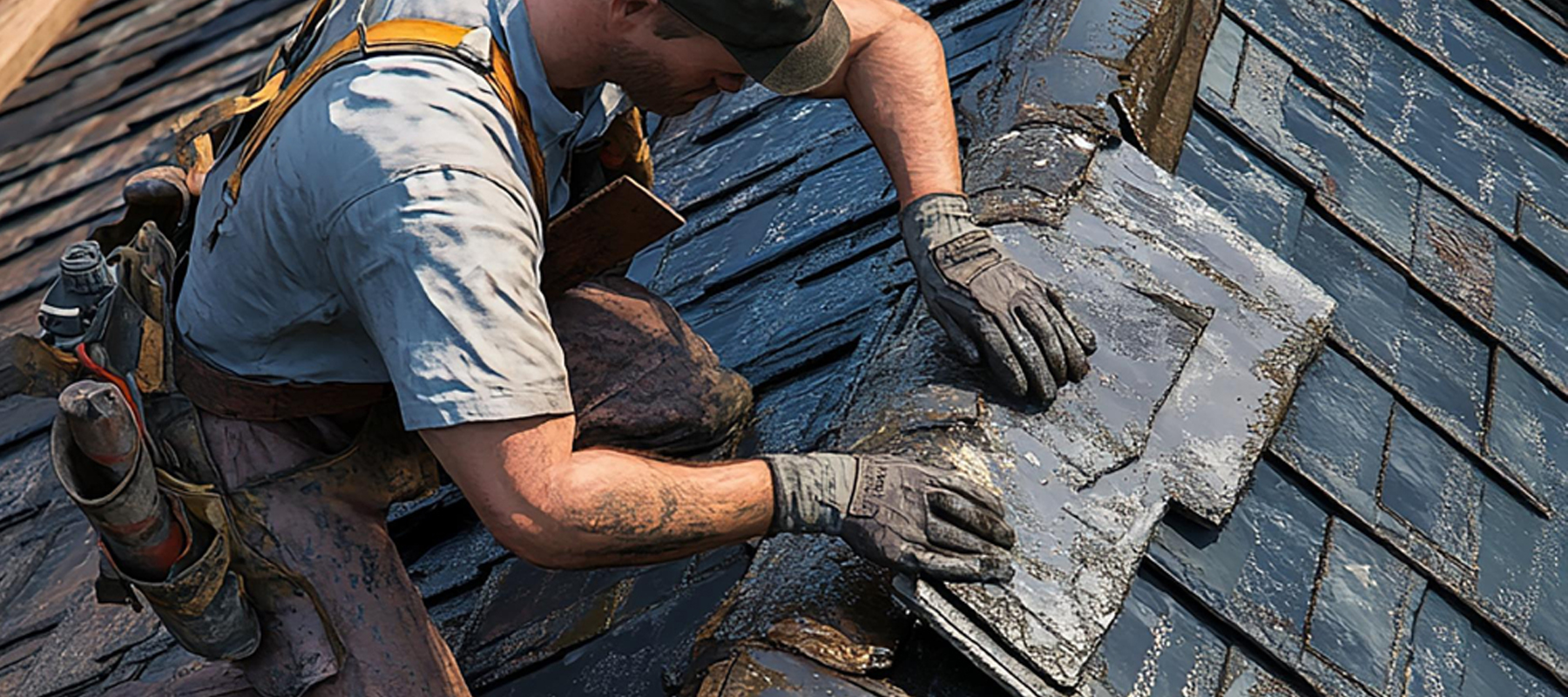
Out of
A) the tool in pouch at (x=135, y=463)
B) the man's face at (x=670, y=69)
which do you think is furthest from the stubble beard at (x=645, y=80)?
the tool in pouch at (x=135, y=463)

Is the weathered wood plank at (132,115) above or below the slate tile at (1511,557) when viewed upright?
below

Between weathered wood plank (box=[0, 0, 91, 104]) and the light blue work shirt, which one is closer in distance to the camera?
the light blue work shirt

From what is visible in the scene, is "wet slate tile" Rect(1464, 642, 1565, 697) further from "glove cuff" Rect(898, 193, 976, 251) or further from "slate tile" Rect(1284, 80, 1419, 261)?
"glove cuff" Rect(898, 193, 976, 251)

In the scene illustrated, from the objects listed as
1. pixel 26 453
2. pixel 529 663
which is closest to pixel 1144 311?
pixel 529 663

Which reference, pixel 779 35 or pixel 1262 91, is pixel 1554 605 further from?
pixel 779 35

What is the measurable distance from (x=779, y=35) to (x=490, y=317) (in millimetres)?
773

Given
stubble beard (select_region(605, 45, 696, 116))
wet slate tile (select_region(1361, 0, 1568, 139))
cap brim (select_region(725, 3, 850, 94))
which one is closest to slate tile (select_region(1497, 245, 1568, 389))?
wet slate tile (select_region(1361, 0, 1568, 139))

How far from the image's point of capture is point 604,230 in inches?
134

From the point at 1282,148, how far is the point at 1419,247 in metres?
0.42

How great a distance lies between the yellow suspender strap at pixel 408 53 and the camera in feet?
9.64

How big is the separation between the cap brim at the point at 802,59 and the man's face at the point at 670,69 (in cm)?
4

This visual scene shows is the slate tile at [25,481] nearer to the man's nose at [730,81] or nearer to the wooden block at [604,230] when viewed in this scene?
the wooden block at [604,230]

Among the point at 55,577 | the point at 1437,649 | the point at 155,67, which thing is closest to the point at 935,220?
the point at 1437,649

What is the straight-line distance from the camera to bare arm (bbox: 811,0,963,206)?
3.70 m
